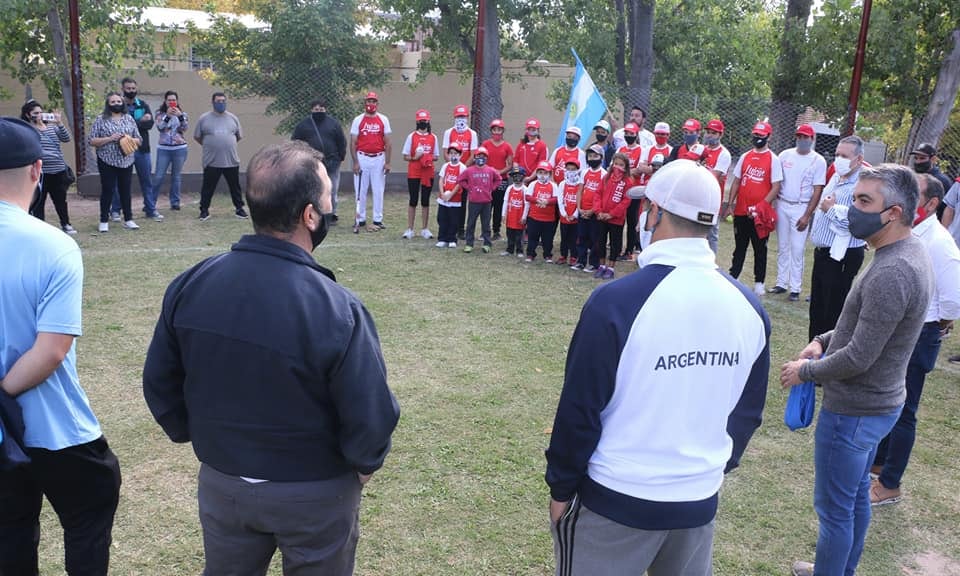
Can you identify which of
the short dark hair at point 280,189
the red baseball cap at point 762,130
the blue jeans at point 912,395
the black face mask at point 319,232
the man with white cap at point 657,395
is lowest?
the blue jeans at point 912,395

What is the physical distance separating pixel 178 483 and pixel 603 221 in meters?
7.02

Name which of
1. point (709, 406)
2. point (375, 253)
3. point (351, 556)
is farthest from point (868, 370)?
point (375, 253)

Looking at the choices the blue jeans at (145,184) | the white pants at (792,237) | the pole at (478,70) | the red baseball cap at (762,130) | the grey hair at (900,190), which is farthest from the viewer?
the pole at (478,70)

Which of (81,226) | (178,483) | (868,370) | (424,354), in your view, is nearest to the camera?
(868,370)

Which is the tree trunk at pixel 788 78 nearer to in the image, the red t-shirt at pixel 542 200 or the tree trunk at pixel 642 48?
the tree trunk at pixel 642 48

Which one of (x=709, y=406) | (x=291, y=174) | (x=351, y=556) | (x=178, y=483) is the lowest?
(x=178, y=483)

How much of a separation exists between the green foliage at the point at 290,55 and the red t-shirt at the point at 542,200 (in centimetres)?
677

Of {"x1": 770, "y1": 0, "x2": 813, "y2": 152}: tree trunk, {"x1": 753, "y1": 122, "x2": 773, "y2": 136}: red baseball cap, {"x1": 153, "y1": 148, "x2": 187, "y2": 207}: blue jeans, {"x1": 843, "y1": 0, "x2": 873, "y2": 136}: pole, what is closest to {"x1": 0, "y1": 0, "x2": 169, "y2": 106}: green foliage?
{"x1": 153, "y1": 148, "x2": 187, "y2": 207}: blue jeans

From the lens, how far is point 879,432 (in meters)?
3.52

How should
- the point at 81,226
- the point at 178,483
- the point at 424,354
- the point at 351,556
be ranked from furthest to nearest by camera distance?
the point at 81,226, the point at 424,354, the point at 178,483, the point at 351,556

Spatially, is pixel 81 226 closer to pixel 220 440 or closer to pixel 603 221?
pixel 603 221

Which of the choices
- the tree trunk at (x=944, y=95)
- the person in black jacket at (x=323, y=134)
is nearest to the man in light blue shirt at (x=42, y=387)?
the person in black jacket at (x=323, y=134)

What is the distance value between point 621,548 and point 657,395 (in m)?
0.50

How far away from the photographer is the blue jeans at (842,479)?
3.49 metres
